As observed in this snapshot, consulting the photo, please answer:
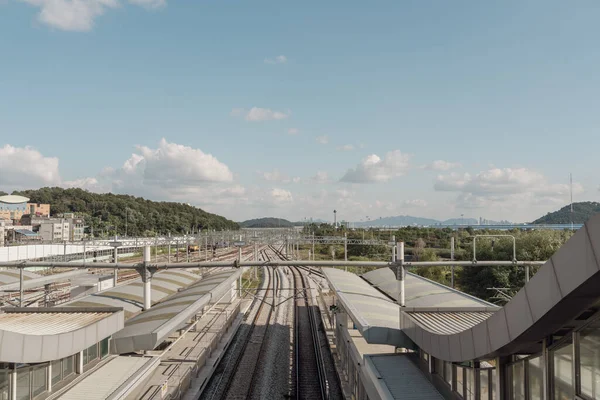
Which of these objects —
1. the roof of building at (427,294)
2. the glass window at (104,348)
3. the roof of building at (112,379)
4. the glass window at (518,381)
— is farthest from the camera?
the roof of building at (427,294)

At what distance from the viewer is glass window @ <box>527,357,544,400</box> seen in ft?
23.9

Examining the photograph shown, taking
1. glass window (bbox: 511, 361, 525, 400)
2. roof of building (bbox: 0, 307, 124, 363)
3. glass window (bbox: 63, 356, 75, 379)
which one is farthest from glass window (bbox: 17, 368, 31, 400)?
glass window (bbox: 511, 361, 525, 400)

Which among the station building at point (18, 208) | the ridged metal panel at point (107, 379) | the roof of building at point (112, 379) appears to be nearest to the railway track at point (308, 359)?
the roof of building at point (112, 379)

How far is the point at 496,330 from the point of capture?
7.52m

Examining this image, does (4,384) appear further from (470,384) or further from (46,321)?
(470,384)

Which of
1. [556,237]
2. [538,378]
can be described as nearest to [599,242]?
[538,378]

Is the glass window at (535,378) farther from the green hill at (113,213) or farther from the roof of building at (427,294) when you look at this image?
the green hill at (113,213)

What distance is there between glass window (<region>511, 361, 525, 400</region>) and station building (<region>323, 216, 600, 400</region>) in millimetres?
19

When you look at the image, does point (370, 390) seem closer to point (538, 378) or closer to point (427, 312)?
point (427, 312)

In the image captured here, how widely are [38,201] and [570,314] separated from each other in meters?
184

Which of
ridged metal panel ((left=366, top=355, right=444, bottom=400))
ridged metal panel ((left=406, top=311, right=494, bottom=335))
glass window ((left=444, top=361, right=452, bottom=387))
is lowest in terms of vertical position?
ridged metal panel ((left=366, top=355, right=444, bottom=400))

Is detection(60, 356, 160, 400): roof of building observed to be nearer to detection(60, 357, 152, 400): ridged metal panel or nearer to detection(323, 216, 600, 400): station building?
detection(60, 357, 152, 400): ridged metal panel

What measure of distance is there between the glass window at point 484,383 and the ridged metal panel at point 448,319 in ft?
7.46

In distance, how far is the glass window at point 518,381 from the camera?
7.90 m
